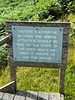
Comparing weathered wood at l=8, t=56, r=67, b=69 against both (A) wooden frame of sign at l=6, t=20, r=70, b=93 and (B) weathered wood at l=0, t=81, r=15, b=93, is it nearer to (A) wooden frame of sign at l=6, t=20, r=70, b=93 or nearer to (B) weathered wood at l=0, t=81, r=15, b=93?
(A) wooden frame of sign at l=6, t=20, r=70, b=93

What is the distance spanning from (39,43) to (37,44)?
1.7 inches

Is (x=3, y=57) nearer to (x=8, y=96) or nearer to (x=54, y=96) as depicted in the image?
(x=8, y=96)

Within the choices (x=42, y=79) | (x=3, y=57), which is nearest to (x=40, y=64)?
(x=42, y=79)

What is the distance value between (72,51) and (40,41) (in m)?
2.14

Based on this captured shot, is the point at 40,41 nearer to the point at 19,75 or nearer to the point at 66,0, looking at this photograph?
the point at 19,75

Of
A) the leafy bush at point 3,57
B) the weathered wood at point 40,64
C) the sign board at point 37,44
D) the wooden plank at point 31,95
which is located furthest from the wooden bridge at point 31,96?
the leafy bush at point 3,57

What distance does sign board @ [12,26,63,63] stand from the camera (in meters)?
2.58

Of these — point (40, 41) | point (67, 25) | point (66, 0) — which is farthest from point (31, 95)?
point (66, 0)

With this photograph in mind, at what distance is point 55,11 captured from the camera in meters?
7.70

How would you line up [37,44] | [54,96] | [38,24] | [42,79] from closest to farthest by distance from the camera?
[38,24], [37,44], [54,96], [42,79]

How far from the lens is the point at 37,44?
2.68 metres

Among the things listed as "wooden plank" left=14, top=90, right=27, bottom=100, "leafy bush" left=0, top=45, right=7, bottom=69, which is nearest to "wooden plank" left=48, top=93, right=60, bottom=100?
"wooden plank" left=14, top=90, right=27, bottom=100

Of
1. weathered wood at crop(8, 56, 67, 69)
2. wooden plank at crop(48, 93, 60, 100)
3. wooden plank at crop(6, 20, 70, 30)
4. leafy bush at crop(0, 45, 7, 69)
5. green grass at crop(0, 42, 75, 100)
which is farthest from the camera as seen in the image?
leafy bush at crop(0, 45, 7, 69)

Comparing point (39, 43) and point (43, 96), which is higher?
point (39, 43)
